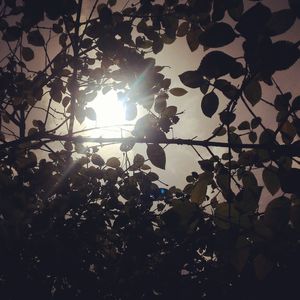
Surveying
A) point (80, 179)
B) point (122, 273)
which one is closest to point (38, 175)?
point (80, 179)

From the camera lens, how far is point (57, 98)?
2.46 m

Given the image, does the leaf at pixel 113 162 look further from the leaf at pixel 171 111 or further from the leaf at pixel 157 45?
the leaf at pixel 157 45

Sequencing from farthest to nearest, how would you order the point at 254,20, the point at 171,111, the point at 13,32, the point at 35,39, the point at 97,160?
the point at 97,160 → the point at 171,111 → the point at 35,39 → the point at 13,32 → the point at 254,20

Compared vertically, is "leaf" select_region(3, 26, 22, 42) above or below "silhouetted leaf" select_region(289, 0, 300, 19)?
above

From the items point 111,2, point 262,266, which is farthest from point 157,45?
point 262,266

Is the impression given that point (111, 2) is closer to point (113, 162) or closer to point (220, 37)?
point (113, 162)

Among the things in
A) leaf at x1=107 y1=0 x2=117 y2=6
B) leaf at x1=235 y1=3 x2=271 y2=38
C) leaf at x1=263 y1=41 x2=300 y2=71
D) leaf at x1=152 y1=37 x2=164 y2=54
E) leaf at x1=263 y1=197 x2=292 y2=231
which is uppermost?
leaf at x1=107 y1=0 x2=117 y2=6

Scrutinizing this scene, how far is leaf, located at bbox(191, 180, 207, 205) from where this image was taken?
1431 millimetres

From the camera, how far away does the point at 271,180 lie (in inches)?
55.5

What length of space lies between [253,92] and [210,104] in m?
0.20

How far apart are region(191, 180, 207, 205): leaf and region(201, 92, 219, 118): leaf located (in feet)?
1.47

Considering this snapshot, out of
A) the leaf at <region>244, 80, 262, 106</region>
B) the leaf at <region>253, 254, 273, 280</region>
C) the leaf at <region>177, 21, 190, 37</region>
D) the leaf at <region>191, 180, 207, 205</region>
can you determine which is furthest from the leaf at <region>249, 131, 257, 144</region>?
the leaf at <region>253, 254, 273, 280</region>

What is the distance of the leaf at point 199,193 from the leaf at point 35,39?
1816mm

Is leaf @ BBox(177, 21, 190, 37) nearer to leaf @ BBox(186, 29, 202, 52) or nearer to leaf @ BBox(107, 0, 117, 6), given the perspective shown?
leaf @ BBox(186, 29, 202, 52)
